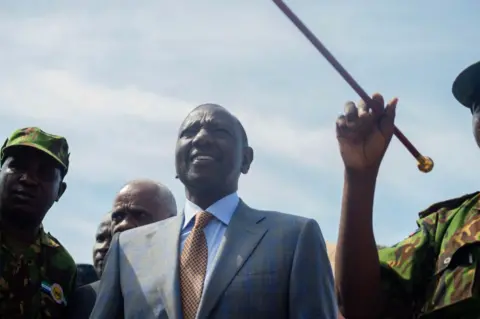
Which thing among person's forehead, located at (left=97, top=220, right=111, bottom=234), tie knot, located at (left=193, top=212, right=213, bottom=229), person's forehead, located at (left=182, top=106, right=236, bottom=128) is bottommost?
tie knot, located at (left=193, top=212, right=213, bottom=229)

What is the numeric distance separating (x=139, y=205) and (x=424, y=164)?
2.87 m

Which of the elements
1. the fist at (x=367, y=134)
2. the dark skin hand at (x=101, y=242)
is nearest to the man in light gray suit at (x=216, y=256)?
the fist at (x=367, y=134)

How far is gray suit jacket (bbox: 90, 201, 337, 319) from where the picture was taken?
3584 millimetres

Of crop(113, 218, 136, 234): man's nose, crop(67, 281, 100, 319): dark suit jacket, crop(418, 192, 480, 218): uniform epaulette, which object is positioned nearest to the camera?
crop(418, 192, 480, 218): uniform epaulette

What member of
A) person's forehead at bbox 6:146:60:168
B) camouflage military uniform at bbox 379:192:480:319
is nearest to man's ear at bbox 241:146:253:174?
camouflage military uniform at bbox 379:192:480:319

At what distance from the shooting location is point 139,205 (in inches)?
225

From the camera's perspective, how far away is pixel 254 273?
3674 millimetres

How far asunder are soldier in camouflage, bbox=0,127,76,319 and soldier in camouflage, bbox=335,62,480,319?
1.89 meters

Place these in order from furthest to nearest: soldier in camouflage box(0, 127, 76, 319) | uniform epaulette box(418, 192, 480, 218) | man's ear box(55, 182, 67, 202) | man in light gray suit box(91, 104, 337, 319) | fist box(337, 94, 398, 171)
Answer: man's ear box(55, 182, 67, 202)
soldier in camouflage box(0, 127, 76, 319)
man in light gray suit box(91, 104, 337, 319)
uniform epaulette box(418, 192, 480, 218)
fist box(337, 94, 398, 171)

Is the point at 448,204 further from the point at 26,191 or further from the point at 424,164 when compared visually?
the point at 26,191

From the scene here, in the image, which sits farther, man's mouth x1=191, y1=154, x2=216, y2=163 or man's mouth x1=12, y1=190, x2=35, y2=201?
man's mouth x1=12, y1=190, x2=35, y2=201

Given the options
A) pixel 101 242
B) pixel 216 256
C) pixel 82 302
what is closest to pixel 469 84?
pixel 216 256

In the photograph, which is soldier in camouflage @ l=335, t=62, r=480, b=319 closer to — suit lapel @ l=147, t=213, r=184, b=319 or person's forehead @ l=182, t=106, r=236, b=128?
suit lapel @ l=147, t=213, r=184, b=319

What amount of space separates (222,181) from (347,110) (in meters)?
0.97
